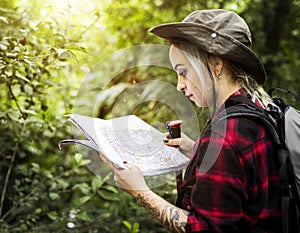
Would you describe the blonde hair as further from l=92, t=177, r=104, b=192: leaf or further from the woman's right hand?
l=92, t=177, r=104, b=192: leaf

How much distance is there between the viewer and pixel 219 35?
1536mm

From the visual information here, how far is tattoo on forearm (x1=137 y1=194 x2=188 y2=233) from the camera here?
1560 millimetres

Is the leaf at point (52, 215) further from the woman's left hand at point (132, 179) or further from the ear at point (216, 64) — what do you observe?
the ear at point (216, 64)

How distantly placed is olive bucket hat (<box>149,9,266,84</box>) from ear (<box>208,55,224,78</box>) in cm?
3

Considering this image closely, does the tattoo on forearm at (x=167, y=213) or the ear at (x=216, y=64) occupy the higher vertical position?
the ear at (x=216, y=64)

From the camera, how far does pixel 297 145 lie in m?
1.52

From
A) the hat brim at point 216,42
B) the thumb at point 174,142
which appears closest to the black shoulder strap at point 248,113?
the hat brim at point 216,42

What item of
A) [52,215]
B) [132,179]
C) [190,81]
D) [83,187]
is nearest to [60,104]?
[83,187]

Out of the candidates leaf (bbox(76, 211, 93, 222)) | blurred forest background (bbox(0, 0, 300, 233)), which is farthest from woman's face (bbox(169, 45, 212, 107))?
leaf (bbox(76, 211, 93, 222))

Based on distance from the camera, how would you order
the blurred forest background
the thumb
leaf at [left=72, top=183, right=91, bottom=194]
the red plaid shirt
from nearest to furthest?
the red plaid shirt → the thumb → the blurred forest background → leaf at [left=72, top=183, right=91, bottom=194]

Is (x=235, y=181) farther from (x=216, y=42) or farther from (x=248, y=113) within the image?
(x=216, y=42)

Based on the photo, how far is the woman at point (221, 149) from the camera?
1.43m

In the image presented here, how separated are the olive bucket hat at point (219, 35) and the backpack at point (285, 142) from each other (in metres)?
0.11

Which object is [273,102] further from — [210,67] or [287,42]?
[287,42]
